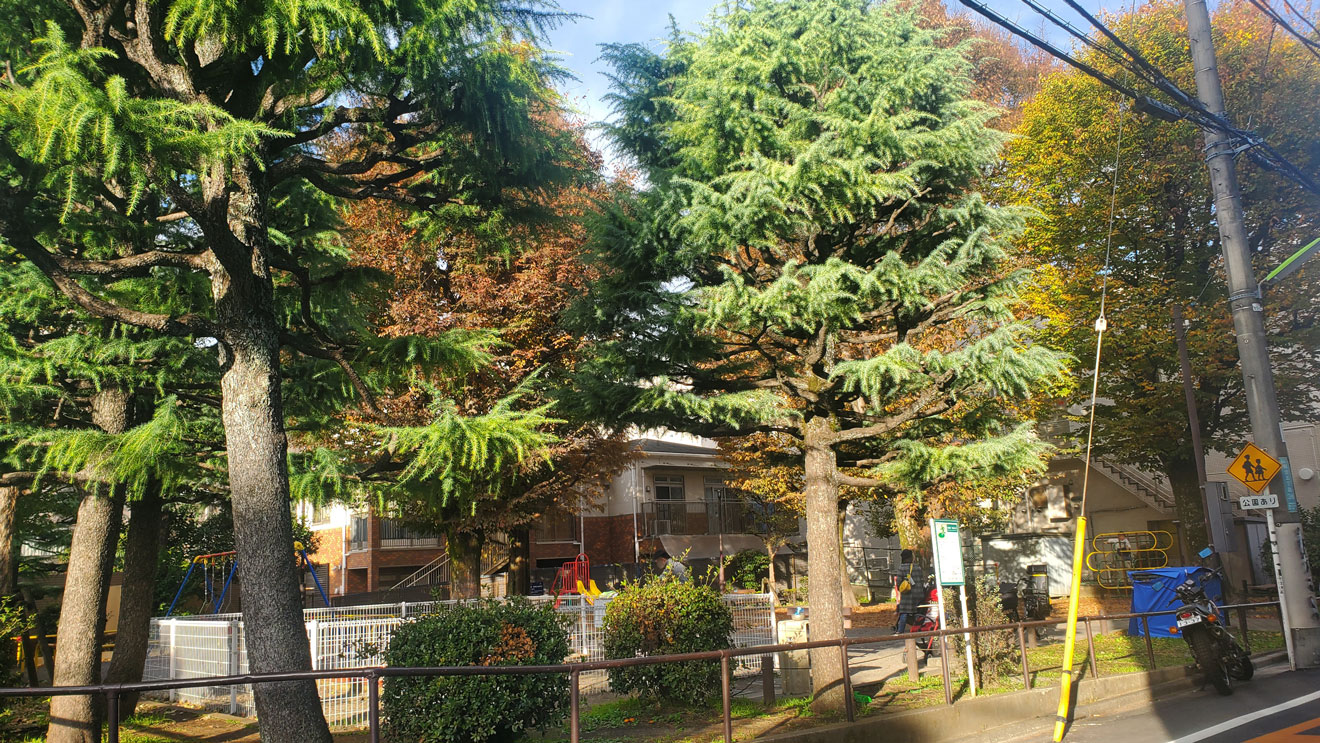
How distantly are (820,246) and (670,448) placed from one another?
71.0 feet

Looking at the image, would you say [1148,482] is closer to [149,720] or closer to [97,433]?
[149,720]

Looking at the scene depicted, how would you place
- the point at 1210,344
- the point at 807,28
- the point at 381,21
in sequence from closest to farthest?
the point at 381,21
the point at 807,28
the point at 1210,344

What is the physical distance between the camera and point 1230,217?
43.7 feet

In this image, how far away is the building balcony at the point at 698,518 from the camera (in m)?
31.0

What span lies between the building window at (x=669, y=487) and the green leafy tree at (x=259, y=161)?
71.3 feet

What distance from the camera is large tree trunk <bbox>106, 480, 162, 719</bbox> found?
468 inches

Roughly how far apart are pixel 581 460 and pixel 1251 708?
13.2m

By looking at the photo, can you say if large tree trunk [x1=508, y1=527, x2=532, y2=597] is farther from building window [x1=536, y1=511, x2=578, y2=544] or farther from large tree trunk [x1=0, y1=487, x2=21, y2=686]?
large tree trunk [x1=0, y1=487, x2=21, y2=686]

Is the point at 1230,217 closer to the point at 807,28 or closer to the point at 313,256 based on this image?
the point at 807,28

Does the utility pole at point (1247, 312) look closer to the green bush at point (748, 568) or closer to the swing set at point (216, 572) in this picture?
the green bush at point (748, 568)

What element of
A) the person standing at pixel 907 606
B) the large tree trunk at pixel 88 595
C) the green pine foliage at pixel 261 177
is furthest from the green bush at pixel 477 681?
the person standing at pixel 907 606

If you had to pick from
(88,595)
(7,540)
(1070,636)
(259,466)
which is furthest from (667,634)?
(7,540)

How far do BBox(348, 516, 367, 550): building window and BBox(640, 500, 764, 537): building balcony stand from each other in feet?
33.3

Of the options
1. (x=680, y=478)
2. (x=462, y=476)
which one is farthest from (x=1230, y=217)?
(x=680, y=478)
